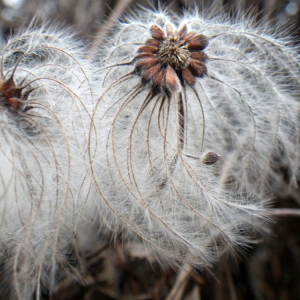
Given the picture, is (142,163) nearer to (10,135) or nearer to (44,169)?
(44,169)

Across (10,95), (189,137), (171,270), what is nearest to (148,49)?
(189,137)

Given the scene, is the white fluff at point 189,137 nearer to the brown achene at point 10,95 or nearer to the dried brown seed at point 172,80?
→ the dried brown seed at point 172,80

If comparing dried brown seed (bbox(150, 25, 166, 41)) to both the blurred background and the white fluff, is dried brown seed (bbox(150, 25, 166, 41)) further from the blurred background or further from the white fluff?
the blurred background

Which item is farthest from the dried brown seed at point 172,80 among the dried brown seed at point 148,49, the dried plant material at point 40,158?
the dried plant material at point 40,158

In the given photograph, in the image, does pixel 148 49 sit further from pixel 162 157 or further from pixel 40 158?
pixel 40 158

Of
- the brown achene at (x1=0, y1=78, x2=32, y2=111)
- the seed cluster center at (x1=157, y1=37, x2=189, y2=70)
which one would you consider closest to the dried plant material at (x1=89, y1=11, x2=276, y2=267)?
the seed cluster center at (x1=157, y1=37, x2=189, y2=70)

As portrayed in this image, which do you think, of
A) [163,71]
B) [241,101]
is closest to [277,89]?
[241,101]

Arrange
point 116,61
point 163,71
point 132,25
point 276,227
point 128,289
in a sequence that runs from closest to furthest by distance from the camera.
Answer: point 163,71
point 116,61
point 132,25
point 128,289
point 276,227
